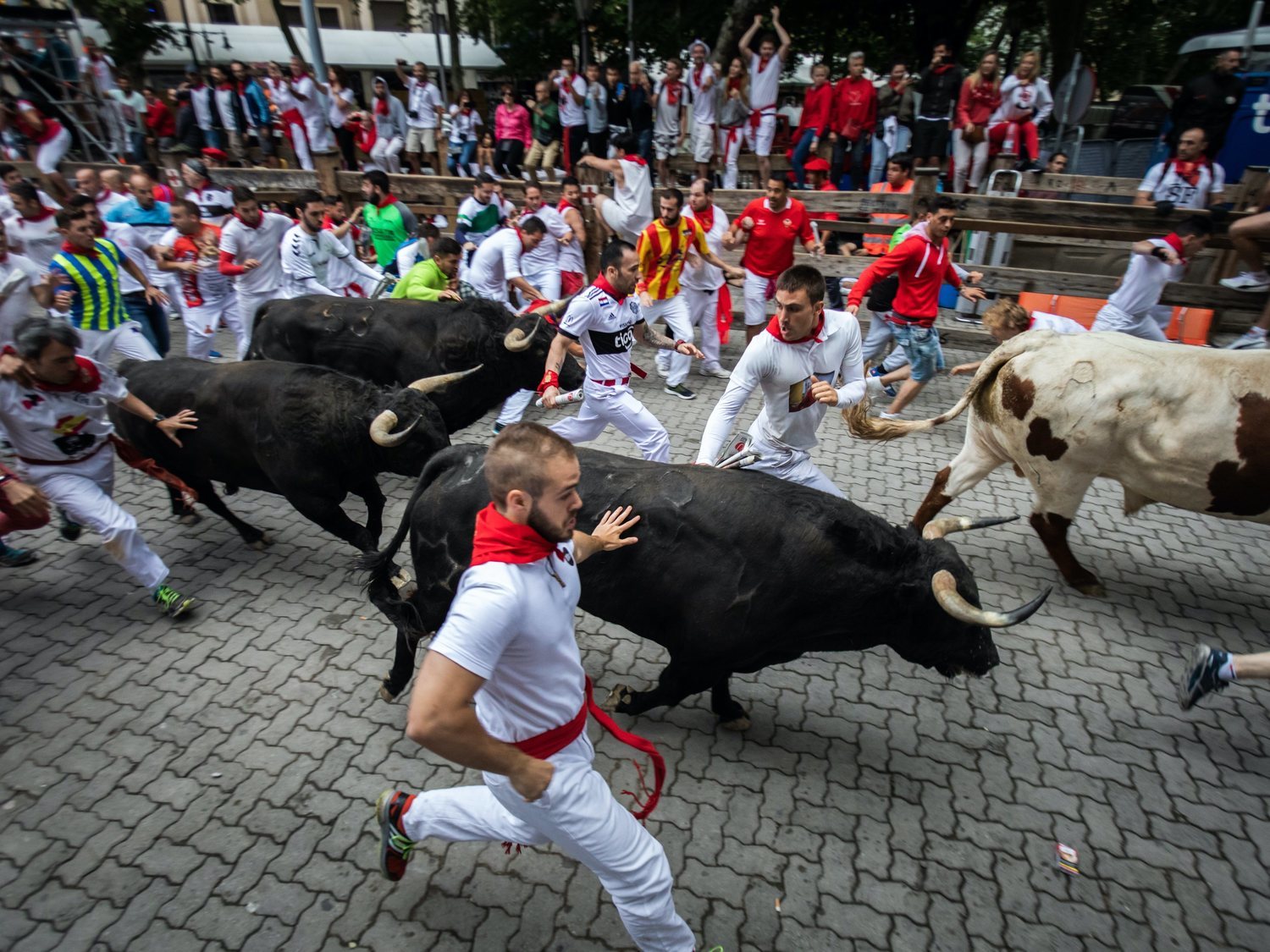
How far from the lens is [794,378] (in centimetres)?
459

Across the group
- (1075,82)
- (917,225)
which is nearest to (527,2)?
(1075,82)

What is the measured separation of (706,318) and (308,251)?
187 inches

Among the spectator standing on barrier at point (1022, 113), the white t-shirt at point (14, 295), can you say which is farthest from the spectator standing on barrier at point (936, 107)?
the white t-shirt at point (14, 295)

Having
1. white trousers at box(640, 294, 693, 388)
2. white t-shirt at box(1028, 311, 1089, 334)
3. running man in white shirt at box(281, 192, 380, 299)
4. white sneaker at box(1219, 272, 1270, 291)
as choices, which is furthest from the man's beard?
white sneaker at box(1219, 272, 1270, 291)

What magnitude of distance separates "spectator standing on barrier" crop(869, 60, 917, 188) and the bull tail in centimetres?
900

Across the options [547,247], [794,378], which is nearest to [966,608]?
[794,378]

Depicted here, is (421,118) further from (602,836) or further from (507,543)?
(602,836)

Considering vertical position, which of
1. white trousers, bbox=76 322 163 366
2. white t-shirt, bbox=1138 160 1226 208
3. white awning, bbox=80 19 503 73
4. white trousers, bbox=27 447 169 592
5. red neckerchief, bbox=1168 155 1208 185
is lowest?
white trousers, bbox=27 447 169 592

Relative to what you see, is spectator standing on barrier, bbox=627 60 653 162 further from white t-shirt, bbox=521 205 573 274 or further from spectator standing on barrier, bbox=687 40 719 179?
white t-shirt, bbox=521 205 573 274

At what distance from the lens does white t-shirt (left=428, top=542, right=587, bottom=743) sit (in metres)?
2.12

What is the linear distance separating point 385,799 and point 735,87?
1323 centimetres

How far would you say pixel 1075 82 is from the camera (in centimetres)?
1176

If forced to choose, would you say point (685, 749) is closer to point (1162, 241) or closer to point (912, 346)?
point (912, 346)

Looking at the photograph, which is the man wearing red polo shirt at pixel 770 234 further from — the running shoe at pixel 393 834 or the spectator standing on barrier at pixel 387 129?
the spectator standing on barrier at pixel 387 129
